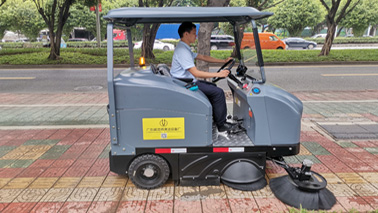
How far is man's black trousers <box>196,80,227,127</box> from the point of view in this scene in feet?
12.5

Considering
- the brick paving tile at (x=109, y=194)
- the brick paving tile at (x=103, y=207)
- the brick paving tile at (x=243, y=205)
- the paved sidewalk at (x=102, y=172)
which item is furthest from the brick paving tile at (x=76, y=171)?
the brick paving tile at (x=243, y=205)

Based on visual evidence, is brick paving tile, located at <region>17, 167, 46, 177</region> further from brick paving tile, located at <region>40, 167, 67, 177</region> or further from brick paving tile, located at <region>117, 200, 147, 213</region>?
brick paving tile, located at <region>117, 200, 147, 213</region>

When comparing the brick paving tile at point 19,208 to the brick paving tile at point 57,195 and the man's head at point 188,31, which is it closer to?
the brick paving tile at point 57,195

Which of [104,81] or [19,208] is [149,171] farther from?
[104,81]

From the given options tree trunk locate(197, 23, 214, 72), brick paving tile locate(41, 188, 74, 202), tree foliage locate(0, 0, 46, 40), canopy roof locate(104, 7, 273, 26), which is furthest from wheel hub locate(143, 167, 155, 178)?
tree foliage locate(0, 0, 46, 40)

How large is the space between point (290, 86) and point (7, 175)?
940 centimetres

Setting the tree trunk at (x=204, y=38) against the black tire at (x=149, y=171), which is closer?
the black tire at (x=149, y=171)

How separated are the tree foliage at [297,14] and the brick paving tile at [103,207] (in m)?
38.2

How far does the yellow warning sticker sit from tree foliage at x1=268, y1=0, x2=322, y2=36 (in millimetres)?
37560

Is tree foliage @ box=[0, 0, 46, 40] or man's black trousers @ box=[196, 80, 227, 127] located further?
tree foliage @ box=[0, 0, 46, 40]

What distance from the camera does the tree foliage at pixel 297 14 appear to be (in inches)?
1441

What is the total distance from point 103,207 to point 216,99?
1836mm

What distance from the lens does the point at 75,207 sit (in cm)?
319

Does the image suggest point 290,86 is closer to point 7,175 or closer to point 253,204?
point 253,204
